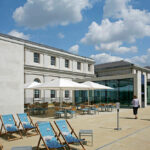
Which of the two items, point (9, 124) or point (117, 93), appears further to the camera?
point (117, 93)

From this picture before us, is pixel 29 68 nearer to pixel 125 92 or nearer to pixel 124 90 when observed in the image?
pixel 124 90

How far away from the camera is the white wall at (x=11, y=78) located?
8867 mm

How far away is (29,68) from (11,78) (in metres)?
21.6

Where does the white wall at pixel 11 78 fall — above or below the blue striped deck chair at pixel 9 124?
above

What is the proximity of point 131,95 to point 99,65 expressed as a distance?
33.7m

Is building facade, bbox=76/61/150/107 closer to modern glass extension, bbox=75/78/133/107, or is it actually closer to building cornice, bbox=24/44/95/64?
modern glass extension, bbox=75/78/133/107

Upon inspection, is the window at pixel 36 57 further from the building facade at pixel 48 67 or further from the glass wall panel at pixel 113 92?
the glass wall panel at pixel 113 92

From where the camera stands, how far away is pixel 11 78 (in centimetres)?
922

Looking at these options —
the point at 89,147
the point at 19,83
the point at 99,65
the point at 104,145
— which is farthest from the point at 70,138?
the point at 99,65

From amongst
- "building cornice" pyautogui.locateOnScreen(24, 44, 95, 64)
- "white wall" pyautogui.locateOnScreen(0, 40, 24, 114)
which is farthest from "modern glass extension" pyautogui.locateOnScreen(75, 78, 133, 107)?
"white wall" pyautogui.locateOnScreen(0, 40, 24, 114)

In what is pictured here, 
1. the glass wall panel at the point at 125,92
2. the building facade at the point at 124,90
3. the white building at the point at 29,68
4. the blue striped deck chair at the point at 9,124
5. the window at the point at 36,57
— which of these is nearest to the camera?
the blue striped deck chair at the point at 9,124

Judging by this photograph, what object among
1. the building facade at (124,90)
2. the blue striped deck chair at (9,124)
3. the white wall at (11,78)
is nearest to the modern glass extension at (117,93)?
the building facade at (124,90)

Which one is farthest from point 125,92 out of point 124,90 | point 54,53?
point 54,53

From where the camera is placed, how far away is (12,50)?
365 inches
